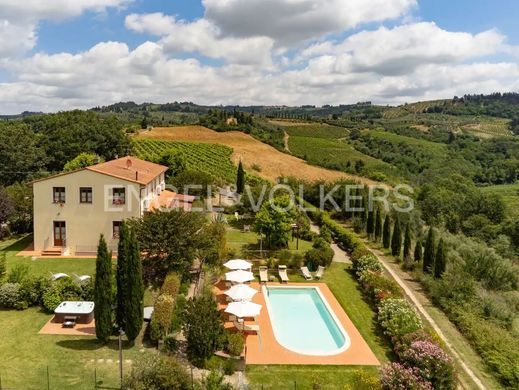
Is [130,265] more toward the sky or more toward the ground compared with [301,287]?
more toward the sky

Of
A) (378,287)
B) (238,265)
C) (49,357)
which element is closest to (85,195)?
(238,265)

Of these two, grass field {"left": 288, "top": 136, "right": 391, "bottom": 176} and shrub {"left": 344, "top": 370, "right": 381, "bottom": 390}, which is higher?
grass field {"left": 288, "top": 136, "right": 391, "bottom": 176}

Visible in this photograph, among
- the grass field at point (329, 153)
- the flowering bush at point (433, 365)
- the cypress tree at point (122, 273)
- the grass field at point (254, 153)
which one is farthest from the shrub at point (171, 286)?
the grass field at point (329, 153)

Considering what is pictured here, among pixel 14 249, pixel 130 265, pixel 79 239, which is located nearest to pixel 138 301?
pixel 130 265

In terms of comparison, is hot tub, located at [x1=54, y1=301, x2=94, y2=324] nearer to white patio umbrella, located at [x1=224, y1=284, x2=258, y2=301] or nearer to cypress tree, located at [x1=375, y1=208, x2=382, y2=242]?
white patio umbrella, located at [x1=224, y1=284, x2=258, y2=301]

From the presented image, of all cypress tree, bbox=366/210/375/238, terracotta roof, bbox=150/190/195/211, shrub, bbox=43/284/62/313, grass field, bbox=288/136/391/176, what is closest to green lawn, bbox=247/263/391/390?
shrub, bbox=43/284/62/313

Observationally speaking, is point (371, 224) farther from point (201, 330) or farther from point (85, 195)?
point (201, 330)

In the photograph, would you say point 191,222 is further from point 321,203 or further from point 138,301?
point 321,203
